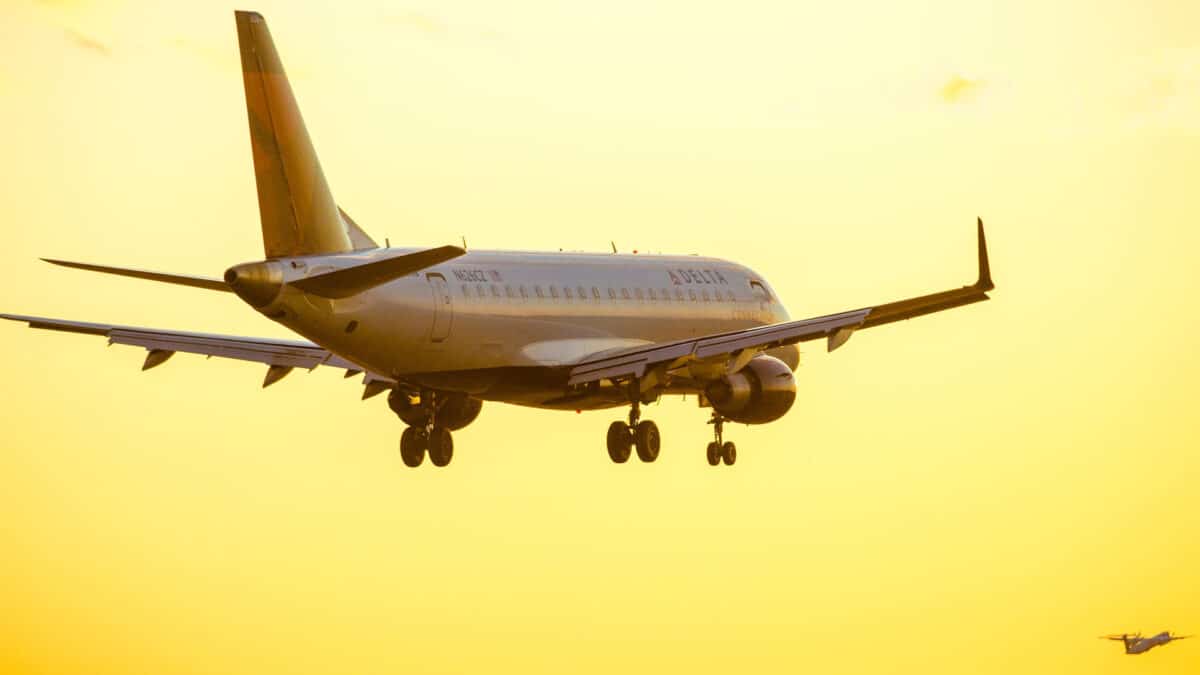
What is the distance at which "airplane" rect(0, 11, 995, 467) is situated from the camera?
2386 inches

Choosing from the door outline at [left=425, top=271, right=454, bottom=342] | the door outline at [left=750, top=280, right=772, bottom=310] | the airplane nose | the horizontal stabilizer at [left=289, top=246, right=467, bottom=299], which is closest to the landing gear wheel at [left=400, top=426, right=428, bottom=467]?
the door outline at [left=425, top=271, right=454, bottom=342]

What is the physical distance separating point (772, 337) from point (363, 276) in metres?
11.2

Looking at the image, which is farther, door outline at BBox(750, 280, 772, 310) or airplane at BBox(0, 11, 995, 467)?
door outline at BBox(750, 280, 772, 310)

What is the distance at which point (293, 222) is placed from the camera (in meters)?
60.8

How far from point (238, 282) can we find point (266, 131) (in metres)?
3.37

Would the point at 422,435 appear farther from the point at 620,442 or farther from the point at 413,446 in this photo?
the point at 620,442

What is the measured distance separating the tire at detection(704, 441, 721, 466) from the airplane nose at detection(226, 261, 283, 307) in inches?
647

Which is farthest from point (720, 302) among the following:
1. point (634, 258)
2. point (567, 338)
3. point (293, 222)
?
point (293, 222)

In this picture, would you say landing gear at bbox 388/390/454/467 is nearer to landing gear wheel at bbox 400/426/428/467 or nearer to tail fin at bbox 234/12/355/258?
landing gear wheel at bbox 400/426/428/467

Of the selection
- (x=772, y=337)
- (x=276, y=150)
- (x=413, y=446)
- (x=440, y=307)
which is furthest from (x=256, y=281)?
(x=772, y=337)

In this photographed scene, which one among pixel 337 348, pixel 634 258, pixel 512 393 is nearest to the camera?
pixel 337 348

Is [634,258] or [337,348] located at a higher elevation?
[634,258]

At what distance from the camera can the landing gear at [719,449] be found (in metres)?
73.0

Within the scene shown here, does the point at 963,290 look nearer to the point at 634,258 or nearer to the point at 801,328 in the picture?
the point at 801,328
